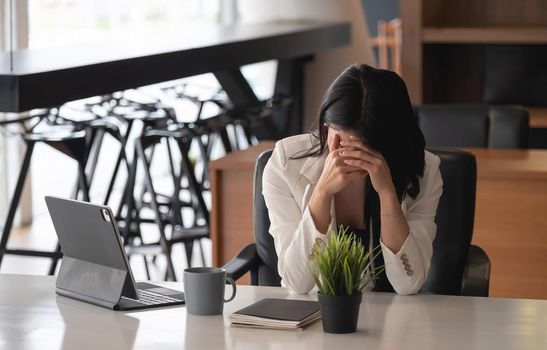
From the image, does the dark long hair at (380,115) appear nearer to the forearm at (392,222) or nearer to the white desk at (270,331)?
the forearm at (392,222)

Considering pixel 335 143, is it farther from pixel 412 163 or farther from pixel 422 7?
pixel 422 7

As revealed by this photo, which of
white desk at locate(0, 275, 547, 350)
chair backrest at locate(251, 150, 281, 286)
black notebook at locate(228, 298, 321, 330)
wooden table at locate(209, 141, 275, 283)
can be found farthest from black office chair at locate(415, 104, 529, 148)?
black notebook at locate(228, 298, 321, 330)

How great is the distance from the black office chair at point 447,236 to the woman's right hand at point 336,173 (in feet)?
1.43

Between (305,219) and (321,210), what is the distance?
42 millimetres

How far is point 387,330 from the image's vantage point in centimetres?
192

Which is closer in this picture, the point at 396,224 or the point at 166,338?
the point at 166,338

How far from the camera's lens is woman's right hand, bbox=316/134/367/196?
7.51ft

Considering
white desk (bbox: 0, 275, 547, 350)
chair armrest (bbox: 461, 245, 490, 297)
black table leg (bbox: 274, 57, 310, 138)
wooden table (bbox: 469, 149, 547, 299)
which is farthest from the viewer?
black table leg (bbox: 274, 57, 310, 138)

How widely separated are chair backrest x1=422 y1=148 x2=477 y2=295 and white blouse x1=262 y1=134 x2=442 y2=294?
0.26 metres

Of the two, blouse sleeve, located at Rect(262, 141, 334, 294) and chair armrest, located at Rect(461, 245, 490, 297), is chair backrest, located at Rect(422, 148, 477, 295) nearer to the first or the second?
chair armrest, located at Rect(461, 245, 490, 297)

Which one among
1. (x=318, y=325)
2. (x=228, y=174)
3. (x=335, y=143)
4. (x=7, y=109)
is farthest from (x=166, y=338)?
(x=228, y=174)

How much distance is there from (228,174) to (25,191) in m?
3.20

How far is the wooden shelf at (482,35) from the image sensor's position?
17.4ft

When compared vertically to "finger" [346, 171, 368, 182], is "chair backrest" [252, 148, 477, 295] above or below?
below
